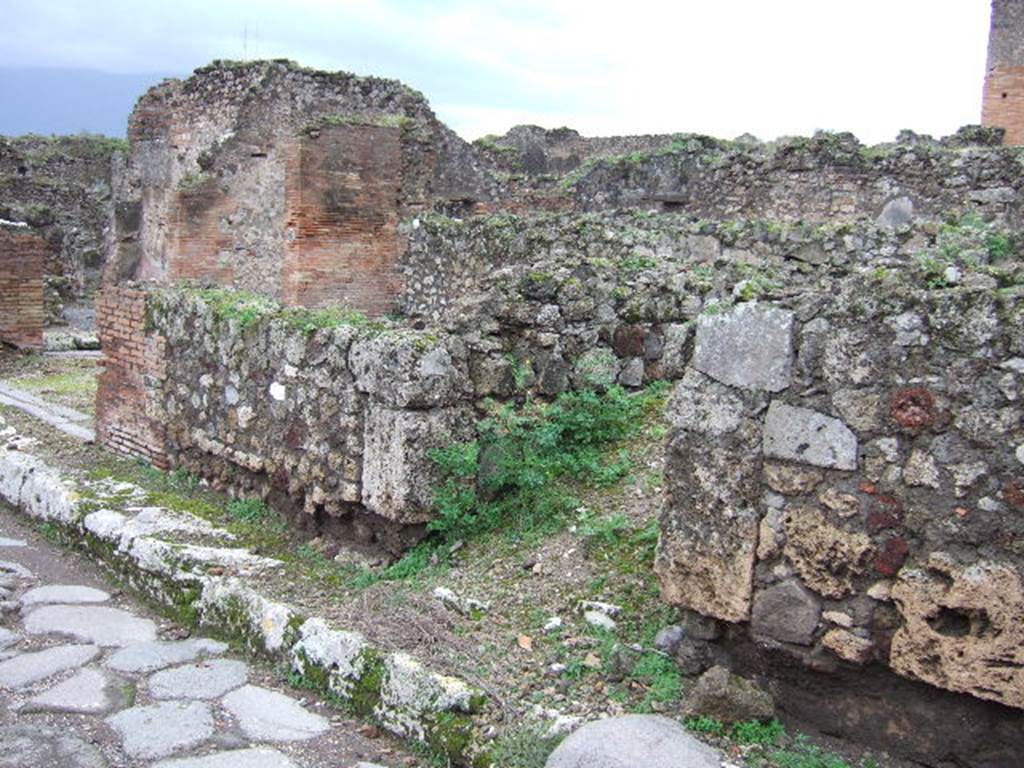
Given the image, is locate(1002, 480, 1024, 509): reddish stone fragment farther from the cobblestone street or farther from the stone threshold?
the stone threshold

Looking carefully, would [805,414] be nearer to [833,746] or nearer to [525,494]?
[833,746]

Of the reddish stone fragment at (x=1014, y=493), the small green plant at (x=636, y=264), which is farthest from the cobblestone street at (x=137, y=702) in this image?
the small green plant at (x=636, y=264)

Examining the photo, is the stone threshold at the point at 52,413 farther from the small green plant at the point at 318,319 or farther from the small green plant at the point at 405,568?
the small green plant at the point at 405,568

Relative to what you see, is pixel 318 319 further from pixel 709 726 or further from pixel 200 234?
pixel 200 234

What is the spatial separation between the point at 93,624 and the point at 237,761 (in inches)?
64.8

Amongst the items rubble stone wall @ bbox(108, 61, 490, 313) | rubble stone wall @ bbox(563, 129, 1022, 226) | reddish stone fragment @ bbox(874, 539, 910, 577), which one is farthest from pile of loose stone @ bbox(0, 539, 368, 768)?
rubble stone wall @ bbox(563, 129, 1022, 226)

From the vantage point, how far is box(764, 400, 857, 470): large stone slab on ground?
2959 mm

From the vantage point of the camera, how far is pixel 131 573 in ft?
17.2

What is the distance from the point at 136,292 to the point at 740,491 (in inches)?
203

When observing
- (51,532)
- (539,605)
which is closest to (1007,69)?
(51,532)

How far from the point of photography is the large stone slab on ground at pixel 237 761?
3.39 meters

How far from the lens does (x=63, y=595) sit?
5090 millimetres

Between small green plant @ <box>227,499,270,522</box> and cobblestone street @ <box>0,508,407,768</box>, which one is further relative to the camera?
small green plant @ <box>227,499,270,522</box>

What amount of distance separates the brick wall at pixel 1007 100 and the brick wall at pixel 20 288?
19.3 meters
